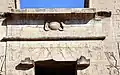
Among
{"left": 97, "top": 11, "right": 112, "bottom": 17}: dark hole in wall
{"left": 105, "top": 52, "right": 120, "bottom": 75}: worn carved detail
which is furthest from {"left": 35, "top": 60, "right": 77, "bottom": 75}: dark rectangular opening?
{"left": 97, "top": 11, "right": 112, "bottom": 17}: dark hole in wall

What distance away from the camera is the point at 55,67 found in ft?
44.1

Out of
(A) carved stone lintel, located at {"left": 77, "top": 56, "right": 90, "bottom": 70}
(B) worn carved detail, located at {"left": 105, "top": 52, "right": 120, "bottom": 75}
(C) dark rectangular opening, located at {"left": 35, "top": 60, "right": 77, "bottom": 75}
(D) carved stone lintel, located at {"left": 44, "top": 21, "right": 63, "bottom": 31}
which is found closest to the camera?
(A) carved stone lintel, located at {"left": 77, "top": 56, "right": 90, "bottom": 70}

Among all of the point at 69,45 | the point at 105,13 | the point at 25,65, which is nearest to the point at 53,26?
the point at 69,45

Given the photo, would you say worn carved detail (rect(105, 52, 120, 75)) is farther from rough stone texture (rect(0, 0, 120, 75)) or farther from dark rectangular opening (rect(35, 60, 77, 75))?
dark rectangular opening (rect(35, 60, 77, 75))

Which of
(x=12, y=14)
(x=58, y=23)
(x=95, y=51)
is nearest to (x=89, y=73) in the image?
(x=95, y=51)

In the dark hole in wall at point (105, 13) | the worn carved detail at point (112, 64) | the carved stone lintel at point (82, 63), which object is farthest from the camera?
the dark hole in wall at point (105, 13)

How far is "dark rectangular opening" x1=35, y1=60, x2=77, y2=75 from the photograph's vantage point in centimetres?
1250

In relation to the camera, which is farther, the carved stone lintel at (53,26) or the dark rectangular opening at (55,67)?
A: the carved stone lintel at (53,26)

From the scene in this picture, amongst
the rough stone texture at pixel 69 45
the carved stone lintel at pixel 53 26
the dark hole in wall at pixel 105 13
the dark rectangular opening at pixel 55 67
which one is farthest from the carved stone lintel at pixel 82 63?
the dark hole in wall at pixel 105 13

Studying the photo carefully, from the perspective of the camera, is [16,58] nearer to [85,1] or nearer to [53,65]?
[53,65]

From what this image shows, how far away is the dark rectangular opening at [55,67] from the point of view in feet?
41.0

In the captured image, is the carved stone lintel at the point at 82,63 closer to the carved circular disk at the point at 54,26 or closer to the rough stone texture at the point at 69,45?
the rough stone texture at the point at 69,45

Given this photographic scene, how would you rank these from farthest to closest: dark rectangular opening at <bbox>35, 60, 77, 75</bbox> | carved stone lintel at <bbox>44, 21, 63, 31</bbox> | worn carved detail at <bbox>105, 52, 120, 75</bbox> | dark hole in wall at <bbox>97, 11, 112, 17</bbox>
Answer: dark hole in wall at <bbox>97, 11, 112, 17</bbox> → carved stone lintel at <bbox>44, 21, 63, 31</bbox> → dark rectangular opening at <bbox>35, 60, 77, 75</bbox> → worn carved detail at <bbox>105, 52, 120, 75</bbox>

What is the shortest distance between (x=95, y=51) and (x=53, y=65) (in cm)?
125
